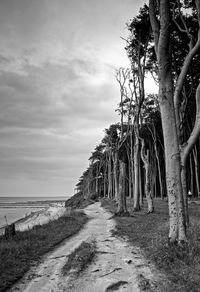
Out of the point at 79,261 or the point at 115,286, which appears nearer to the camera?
the point at 115,286

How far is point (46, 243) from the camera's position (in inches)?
438

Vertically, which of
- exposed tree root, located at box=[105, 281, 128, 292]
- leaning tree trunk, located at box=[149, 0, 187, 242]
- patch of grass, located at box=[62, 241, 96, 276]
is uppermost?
leaning tree trunk, located at box=[149, 0, 187, 242]

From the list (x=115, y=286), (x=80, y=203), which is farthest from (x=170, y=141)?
(x=80, y=203)

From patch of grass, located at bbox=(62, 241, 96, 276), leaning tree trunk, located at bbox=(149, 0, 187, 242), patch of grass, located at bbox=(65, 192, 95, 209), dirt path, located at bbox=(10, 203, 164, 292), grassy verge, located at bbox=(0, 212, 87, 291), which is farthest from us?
patch of grass, located at bbox=(65, 192, 95, 209)

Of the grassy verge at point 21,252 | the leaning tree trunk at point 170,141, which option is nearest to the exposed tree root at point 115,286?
the grassy verge at point 21,252

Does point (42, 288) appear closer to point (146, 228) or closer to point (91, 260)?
point (91, 260)

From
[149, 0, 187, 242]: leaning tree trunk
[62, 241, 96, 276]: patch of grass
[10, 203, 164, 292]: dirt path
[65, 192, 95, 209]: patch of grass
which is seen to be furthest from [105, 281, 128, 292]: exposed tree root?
[65, 192, 95, 209]: patch of grass

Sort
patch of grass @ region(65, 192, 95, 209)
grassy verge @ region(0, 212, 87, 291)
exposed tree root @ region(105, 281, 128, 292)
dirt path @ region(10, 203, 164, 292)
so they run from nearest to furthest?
exposed tree root @ region(105, 281, 128, 292) → dirt path @ region(10, 203, 164, 292) → grassy verge @ region(0, 212, 87, 291) → patch of grass @ region(65, 192, 95, 209)

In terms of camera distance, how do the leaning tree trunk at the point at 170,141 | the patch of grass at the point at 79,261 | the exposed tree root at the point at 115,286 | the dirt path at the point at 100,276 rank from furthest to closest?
1. the leaning tree trunk at the point at 170,141
2. the patch of grass at the point at 79,261
3. the dirt path at the point at 100,276
4. the exposed tree root at the point at 115,286

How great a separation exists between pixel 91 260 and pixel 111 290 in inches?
94.8

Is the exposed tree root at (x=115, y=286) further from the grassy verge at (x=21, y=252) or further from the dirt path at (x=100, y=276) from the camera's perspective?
the grassy verge at (x=21, y=252)

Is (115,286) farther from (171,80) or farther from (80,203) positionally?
(80,203)

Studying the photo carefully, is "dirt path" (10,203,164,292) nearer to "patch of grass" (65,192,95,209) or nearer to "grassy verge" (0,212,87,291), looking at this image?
"grassy verge" (0,212,87,291)

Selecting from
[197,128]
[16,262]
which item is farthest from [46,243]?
[197,128]
